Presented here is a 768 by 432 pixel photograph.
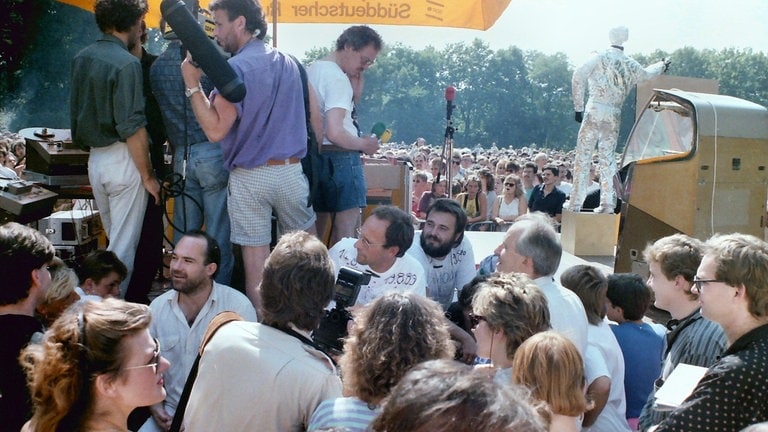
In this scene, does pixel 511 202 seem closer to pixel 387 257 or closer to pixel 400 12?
pixel 400 12

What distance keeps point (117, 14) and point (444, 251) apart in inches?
96.2

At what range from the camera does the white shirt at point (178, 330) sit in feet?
13.6

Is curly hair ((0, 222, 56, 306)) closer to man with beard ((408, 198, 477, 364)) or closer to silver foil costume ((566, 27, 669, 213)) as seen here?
man with beard ((408, 198, 477, 364))

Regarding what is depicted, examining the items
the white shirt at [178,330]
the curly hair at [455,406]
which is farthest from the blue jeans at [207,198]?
the curly hair at [455,406]

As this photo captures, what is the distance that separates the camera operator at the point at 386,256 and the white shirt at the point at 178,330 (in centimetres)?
70

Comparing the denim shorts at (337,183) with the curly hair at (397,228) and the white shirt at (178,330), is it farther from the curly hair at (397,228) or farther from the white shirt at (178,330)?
the white shirt at (178,330)

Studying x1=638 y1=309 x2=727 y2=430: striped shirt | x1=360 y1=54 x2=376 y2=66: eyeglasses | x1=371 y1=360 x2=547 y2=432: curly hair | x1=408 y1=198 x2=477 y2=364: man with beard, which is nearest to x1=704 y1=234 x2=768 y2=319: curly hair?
x1=638 y1=309 x2=727 y2=430: striped shirt

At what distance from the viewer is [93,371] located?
2449 mm

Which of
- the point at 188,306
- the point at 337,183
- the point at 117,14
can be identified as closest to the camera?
the point at 188,306

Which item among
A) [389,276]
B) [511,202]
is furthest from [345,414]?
[511,202]

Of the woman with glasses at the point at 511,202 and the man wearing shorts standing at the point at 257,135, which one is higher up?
the man wearing shorts standing at the point at 257,135

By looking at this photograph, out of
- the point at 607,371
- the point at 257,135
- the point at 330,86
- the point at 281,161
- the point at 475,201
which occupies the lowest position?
the point at 607,371

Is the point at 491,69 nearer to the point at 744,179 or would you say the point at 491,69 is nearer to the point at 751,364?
the point at 744,179

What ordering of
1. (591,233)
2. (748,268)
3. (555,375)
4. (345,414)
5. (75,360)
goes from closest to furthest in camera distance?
(75,360) → (345,414) → (555,375) → (748,268) → (591,233)
